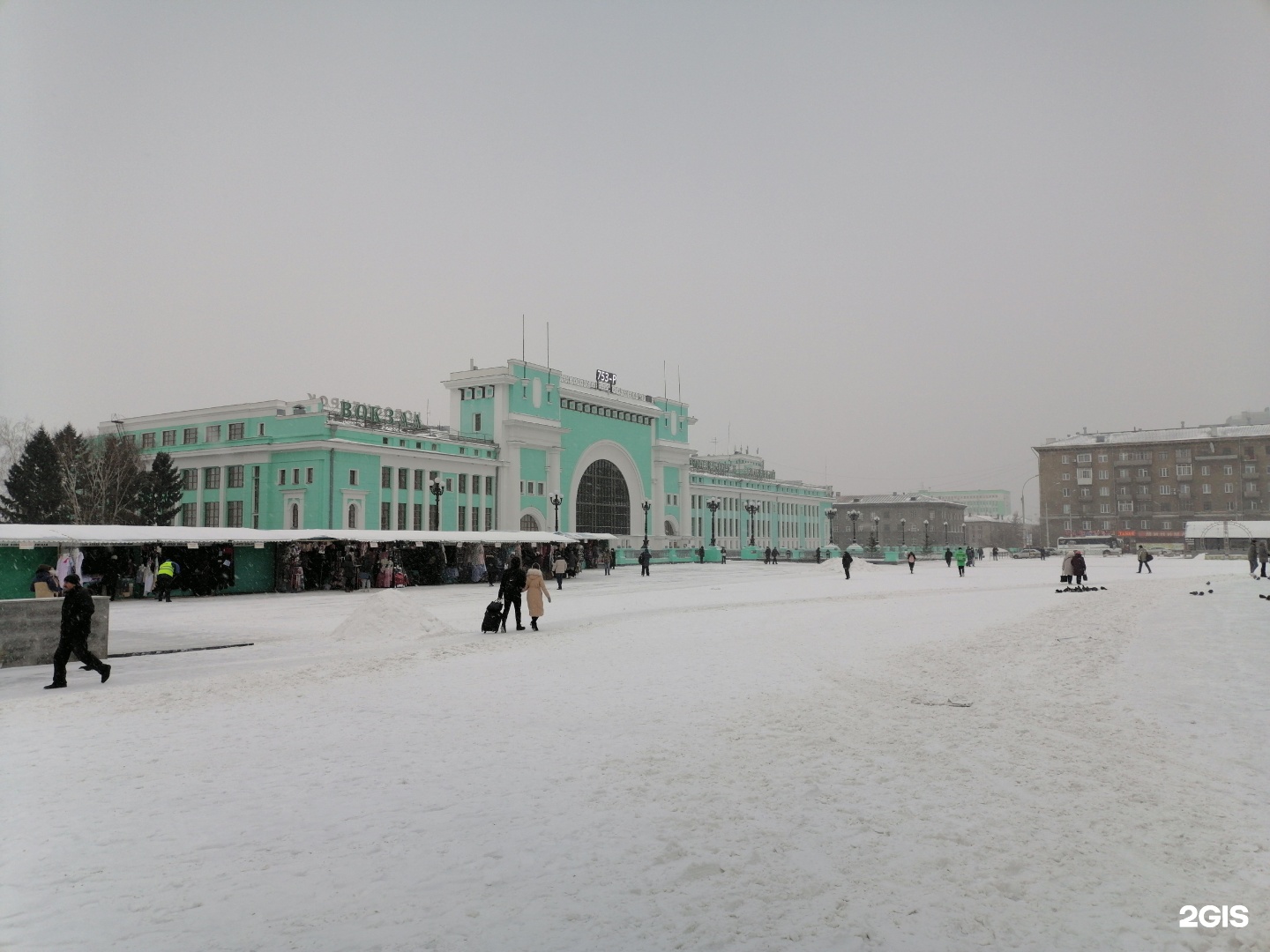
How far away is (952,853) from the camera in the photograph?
5043mm

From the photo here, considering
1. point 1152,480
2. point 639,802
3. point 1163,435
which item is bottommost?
point 639,802

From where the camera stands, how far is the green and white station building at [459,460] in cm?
4956

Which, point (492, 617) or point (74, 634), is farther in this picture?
point (492, 617)

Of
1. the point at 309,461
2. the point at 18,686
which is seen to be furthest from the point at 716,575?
the point at 18,686

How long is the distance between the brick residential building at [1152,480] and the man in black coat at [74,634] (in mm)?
82936

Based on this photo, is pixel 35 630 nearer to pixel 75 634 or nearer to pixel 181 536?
pixel 75 634

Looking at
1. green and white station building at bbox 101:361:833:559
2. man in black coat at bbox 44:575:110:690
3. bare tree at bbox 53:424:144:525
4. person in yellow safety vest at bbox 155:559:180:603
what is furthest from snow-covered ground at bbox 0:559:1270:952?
bare tree at bbox 53:424:144:525

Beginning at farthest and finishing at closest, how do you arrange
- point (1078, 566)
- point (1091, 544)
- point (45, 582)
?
point (1091, 544) < point (1078, 566) < point (45, 582)

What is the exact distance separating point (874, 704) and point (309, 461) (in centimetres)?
4522

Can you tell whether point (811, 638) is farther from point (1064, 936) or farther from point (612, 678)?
point (1064, 936)

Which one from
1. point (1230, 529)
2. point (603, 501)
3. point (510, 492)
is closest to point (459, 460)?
point (510, 492)

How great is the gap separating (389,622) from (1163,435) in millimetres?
92372

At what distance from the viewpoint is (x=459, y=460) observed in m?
56.7

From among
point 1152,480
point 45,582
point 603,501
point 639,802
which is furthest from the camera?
point 1152,480
